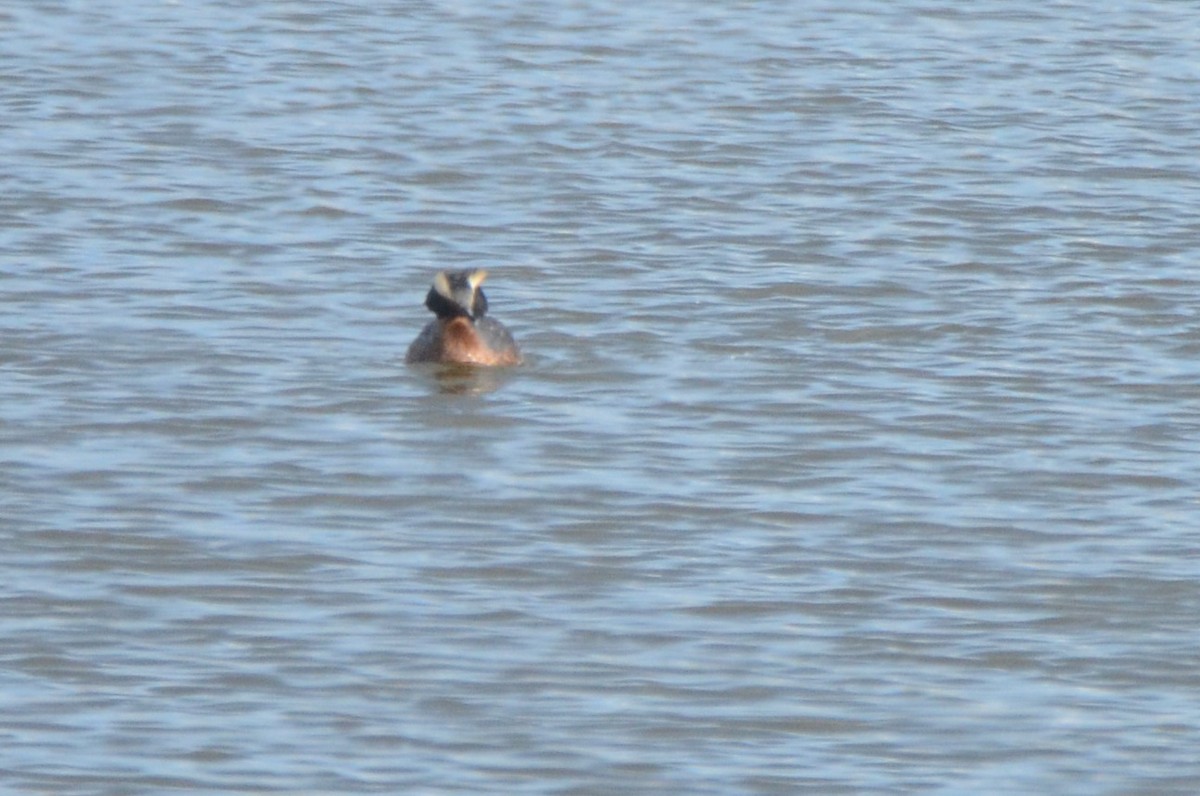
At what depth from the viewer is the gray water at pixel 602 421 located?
795 cm

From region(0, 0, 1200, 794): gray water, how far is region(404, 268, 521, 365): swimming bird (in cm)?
13

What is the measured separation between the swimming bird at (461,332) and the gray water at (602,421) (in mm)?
126

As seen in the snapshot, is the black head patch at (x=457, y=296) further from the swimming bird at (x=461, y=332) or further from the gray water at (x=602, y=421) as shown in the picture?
the gray water at (x=602, y=421)

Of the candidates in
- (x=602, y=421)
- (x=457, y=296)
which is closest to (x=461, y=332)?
(x=457, y=296)

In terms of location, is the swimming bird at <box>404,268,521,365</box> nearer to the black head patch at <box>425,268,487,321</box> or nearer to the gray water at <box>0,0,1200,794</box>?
the black head patch at <box>425,268,487,321</box>

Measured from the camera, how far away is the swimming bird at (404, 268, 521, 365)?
1230cm

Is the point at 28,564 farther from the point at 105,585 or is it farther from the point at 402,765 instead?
the point at 402,765

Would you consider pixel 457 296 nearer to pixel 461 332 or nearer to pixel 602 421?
pixel 461 332

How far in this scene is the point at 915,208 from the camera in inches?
619

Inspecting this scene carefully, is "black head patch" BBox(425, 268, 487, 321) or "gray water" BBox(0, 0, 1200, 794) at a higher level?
"black head patch" BBox(425, 268, 487, 321)

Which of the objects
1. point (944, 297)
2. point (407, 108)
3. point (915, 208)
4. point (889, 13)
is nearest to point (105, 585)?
point (944, 297)

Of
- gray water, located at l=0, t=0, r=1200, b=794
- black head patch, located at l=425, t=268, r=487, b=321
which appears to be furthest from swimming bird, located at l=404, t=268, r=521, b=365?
gray water, located at l=0, t=0, r=1200, b=794

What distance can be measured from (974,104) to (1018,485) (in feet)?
29.0

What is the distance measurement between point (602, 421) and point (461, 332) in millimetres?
1079
